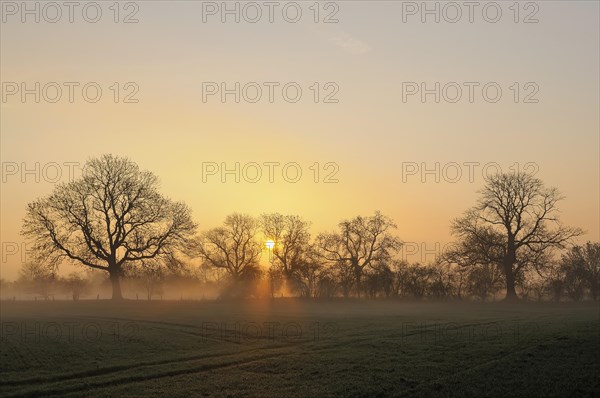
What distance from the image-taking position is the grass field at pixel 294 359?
22531 mm

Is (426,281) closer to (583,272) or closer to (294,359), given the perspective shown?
(583,272)

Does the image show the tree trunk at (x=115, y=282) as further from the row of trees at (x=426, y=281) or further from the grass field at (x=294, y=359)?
the grass field at (x=294, y=359)

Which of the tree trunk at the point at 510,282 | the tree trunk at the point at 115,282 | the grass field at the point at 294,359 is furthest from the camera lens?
the tree trunk at the point at 510,282

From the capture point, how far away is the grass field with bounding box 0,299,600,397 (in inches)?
887

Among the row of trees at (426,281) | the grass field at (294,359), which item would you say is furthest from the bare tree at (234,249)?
the grass field at (294,359)

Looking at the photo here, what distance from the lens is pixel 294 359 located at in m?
27.8

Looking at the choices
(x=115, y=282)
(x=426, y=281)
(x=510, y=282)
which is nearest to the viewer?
(x=115, y=282)

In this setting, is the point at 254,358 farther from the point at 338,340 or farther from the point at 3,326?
the point at 3,326

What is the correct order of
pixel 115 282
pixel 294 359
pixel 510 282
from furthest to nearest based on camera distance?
pixel 510 282 → pixel 115 282 → pixel 294 359

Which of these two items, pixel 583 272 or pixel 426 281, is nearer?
pixel 583 272

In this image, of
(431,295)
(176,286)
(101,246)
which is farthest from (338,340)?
(176,286)

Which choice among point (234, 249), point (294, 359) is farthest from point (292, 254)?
point (294, 359)

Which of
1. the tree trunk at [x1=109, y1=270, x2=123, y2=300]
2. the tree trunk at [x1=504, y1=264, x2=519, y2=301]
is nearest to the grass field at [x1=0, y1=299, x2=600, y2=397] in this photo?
the tree trunk at [x1=109, y1=270, x2=123, y2=300]

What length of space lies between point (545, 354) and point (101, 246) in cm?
5457
